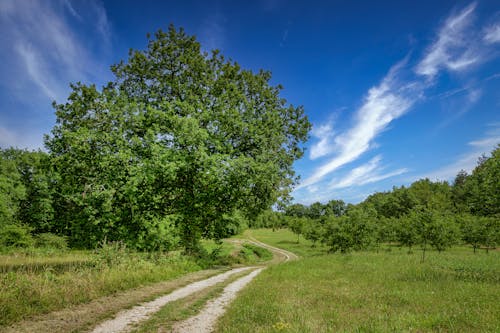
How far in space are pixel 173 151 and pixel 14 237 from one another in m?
31.4

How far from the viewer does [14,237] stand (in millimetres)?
35812

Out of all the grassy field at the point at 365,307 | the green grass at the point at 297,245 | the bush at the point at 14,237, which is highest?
the bush at the point at 14,237

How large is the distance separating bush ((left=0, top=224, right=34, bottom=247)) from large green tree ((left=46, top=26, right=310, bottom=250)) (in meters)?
15.4

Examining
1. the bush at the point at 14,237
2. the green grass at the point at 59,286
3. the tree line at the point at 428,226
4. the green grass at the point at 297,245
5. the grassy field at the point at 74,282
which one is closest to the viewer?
the green grass at the point at 59,286

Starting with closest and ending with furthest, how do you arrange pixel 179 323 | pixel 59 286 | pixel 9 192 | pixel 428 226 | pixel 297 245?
pixel 179 323, pixel 59 286, pixel 428 226, pixel 9 192, pixel 297 245

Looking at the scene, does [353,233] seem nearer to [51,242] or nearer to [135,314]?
[135,314]

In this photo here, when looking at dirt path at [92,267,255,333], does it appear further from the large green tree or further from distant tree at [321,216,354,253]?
distant tree at [321,216,354,253]

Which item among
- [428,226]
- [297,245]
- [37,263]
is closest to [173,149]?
[37,263]

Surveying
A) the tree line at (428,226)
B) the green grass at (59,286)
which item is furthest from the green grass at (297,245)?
the green grass at (59,286)

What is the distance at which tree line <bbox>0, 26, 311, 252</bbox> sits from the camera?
20203 mm

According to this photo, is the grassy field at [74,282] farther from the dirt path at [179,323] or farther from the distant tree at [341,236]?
the distant tree at [341,236]

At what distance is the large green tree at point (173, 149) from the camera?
2016 centimetres

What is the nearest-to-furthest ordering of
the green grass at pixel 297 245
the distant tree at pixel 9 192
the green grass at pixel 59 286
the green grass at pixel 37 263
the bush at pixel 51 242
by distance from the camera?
the green grass at pixel 59 286 → the green grass at pixel 37 263 → the bush at pixel 51 242 → the distant tree at pixel 9 192 → the green grass at pixel 297 245

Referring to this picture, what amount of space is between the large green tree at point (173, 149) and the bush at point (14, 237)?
1536cm
